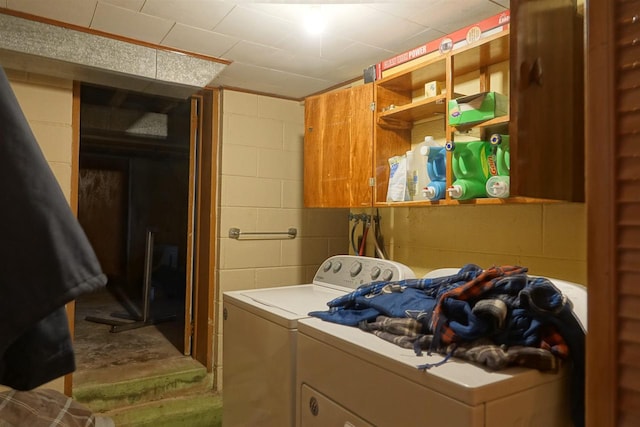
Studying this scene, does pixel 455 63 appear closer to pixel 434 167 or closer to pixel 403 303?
pixel 434 167

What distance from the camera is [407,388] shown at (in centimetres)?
98

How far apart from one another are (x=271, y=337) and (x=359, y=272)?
62cm

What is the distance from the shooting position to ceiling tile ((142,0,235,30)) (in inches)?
68.8

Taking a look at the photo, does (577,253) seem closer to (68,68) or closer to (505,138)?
(505,138)

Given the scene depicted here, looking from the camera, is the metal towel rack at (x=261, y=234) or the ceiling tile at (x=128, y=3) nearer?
the ceiling tile at (x=128, y=3)

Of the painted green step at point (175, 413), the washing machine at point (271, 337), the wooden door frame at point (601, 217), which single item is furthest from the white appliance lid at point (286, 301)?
the painted green step at point (175, 413)

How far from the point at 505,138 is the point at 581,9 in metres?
0.53

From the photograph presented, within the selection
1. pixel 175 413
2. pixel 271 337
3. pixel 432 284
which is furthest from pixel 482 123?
pixel 175 413

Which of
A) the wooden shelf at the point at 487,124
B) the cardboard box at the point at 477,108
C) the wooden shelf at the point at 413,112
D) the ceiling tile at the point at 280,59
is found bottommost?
the wooden shelf at the point at 487,124

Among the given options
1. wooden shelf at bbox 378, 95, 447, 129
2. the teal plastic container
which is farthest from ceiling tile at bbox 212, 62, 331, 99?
the teal plastic container

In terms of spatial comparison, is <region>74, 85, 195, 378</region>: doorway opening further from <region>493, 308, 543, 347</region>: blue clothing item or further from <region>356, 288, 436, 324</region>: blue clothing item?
<region>493, 308, 543, 347</region>: blue clothing item

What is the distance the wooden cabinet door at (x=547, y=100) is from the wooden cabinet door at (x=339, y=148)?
959 millimetres

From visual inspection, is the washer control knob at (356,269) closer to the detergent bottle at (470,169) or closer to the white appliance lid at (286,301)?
the white appliance lid at (286,301)

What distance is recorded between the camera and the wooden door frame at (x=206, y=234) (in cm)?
281
